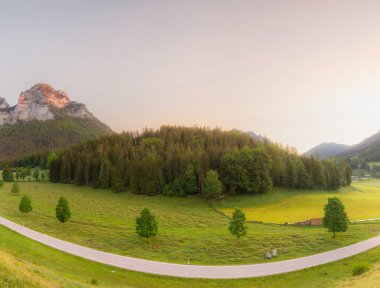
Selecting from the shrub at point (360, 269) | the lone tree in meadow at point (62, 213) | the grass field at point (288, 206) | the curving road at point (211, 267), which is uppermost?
the lone tree in meadow at point (62, 213)

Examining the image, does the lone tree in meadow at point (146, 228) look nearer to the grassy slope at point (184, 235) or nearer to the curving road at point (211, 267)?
the grassy slope at point (184, 235)

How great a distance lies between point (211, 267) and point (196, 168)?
69.2 m

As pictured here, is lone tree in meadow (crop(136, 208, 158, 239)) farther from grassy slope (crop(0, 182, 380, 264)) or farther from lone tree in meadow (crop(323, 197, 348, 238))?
lone tree in meadow (crop(323, 197, 348, 238))

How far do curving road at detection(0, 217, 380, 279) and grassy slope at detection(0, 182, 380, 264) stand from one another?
2.19 meters

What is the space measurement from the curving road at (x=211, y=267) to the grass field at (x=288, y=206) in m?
22.4

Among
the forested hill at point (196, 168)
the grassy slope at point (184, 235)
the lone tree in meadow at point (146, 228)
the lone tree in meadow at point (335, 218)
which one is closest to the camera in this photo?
the grassy slope at point (184, 235)

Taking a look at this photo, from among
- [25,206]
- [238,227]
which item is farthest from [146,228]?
[25,206]

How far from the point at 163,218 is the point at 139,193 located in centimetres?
4335

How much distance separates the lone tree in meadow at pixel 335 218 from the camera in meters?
51.2

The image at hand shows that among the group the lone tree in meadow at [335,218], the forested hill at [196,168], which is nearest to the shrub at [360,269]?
the lone tree in meadow at [335,218]

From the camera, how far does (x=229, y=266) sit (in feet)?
138

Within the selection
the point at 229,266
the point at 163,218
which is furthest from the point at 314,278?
the point at 163,218

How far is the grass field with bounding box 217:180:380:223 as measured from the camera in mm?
72081

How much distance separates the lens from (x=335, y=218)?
168 feet
